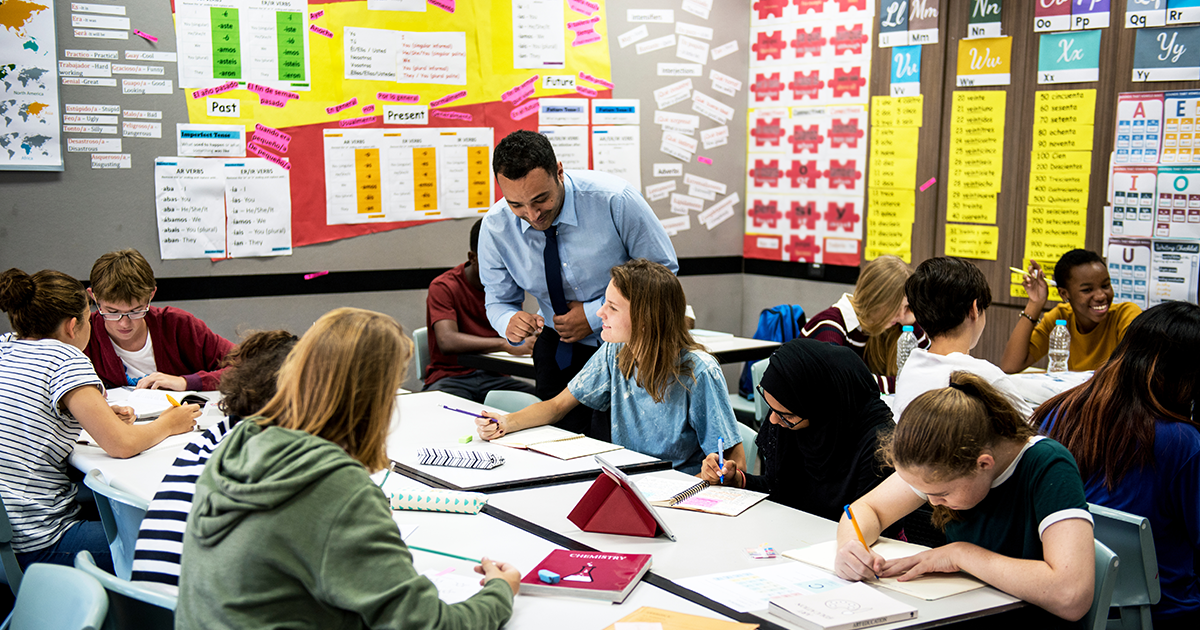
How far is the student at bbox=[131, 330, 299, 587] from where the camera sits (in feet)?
5.62

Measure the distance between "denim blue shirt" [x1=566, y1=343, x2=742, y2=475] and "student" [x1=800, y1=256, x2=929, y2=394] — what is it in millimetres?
968

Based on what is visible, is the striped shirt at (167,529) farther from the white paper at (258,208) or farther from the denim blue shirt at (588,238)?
the white paper at (258,208)

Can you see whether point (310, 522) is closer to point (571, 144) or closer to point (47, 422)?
point (47, 422)

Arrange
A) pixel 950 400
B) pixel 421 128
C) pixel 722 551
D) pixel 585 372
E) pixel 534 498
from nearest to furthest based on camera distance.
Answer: pixel 950 400 < pixel 722 551 < pixel 534 498 < pixel 585 372 < pixel 421 128

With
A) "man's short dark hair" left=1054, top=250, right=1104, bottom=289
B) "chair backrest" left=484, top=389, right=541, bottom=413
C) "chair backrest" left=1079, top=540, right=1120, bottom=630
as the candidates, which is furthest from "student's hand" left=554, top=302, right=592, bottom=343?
"man's short dark hair" left=1054, top=250, right=1104, bottom=289

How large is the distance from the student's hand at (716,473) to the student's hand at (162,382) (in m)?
2.04

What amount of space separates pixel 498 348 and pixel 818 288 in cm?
A: 212

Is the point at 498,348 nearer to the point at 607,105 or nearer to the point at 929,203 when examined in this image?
the point at 607,105

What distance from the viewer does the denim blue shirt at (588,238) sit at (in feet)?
11.1

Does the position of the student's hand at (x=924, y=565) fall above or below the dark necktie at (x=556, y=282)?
below

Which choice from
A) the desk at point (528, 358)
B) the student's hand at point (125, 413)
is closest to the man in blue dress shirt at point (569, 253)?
the desk at point (528, 358)

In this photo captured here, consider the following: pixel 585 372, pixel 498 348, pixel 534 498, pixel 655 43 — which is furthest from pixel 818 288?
pixel 534 498

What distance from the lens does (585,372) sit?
3.04m

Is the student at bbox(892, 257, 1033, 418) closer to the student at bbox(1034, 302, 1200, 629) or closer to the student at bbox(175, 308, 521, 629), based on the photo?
the student at bbox(1034, 302, 1200, 629)
